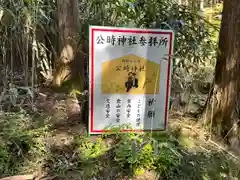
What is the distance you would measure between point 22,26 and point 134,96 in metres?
1.68

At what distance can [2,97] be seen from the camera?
8.50 ft

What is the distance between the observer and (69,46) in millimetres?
3070

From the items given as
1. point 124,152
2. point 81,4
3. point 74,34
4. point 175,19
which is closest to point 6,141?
point 124,152

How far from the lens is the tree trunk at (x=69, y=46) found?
298cm

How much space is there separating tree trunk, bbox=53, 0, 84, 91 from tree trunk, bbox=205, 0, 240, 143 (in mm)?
1571

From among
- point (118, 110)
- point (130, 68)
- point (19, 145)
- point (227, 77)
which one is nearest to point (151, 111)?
point (118, 110)

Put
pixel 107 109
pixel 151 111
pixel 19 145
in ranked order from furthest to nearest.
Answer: pixel 151 111
pixel 107 109
pixel 19 145

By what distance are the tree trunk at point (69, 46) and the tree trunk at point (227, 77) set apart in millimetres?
1571

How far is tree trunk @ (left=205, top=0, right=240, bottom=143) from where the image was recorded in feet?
6.95

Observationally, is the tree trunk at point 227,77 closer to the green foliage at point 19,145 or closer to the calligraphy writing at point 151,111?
the calligraphy writing at point 151,111

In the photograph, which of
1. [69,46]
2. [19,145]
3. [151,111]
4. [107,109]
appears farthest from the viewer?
[69,46]

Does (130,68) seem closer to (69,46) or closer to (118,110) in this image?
(118,110)

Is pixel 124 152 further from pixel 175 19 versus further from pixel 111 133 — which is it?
pixel 175 19

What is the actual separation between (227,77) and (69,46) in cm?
182
